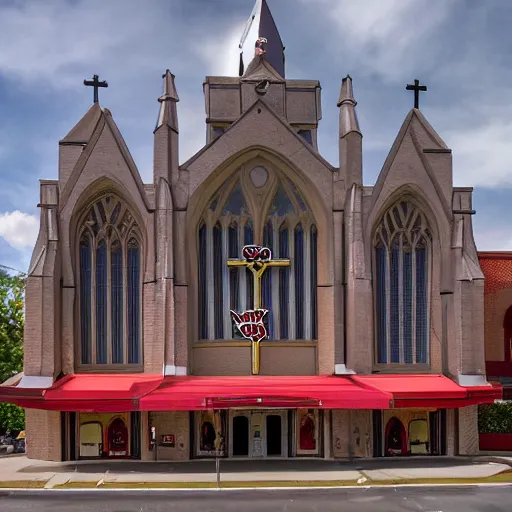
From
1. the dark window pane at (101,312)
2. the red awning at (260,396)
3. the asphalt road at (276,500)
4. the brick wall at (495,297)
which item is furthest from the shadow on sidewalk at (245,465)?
the brick wall at (495,297)

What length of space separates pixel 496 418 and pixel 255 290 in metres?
11.4

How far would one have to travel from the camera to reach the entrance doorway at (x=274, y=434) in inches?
1051

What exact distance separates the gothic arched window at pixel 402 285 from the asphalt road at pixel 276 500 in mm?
7608

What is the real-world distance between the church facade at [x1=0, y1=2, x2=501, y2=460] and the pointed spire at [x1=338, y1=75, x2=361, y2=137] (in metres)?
0.08

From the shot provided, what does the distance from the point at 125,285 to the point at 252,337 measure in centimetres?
559

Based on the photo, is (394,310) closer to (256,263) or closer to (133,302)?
(256,263)

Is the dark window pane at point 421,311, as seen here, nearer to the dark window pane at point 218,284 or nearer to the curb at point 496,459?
the curb at point 496,459

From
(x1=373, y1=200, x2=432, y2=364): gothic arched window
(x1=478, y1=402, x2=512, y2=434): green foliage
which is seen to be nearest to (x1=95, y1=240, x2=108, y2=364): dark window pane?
(x1=373, y1=200, x2=432, y2=364): gothic arched window

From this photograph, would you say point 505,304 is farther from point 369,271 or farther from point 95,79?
point 95,79

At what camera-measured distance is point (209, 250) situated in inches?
1078

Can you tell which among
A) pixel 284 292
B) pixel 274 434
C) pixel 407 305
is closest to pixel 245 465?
pixel 274 434

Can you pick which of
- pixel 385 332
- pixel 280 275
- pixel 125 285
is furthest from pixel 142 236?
pixel 385 332

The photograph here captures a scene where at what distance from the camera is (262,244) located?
2742cm

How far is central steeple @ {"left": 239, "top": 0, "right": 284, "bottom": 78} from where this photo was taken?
113ft
